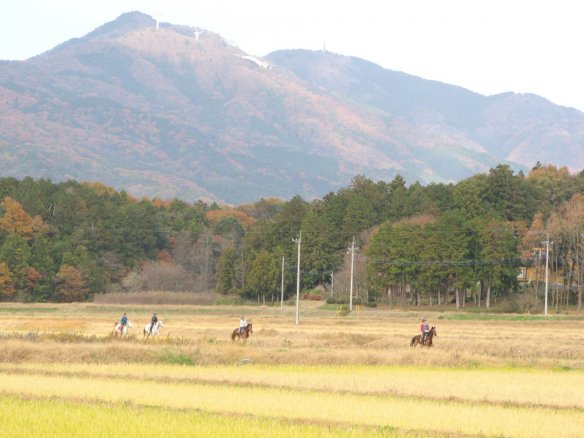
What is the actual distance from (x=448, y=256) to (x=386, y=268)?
290 inches

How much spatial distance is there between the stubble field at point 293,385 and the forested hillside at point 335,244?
39.2 metres

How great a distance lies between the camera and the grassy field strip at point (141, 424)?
2183 centimetres

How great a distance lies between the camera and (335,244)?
118562mm

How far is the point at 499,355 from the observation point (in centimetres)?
4444

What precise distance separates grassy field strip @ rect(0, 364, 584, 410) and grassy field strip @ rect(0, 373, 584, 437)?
1.30 m

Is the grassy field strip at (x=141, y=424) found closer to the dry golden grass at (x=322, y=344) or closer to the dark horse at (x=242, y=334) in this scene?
the dry golden grass at (x=322, y=344)

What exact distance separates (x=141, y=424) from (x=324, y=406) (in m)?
5.74

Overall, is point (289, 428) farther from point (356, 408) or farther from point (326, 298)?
point (326, 298)

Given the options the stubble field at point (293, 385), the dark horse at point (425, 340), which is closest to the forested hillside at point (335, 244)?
the stubble field at point (293, 385)

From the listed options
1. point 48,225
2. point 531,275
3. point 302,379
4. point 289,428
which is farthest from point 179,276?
point 289,428

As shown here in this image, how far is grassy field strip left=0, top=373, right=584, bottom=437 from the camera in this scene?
23906 mm

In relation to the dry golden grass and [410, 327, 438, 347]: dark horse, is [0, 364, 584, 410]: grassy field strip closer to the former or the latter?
the dry golden grass

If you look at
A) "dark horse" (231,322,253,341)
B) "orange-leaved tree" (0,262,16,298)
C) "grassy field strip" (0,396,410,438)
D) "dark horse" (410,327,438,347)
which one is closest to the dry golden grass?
"dark horse" (410,327,438,347)

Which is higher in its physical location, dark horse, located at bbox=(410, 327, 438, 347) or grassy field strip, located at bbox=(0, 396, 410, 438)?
dark horse, located at bbox=(410, 327, 438, 347)
